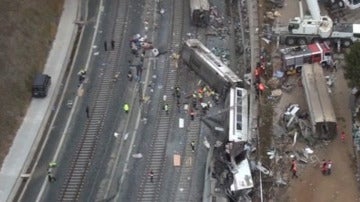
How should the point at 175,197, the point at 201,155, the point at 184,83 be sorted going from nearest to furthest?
the point at 175,197 < the point at 201,155 < the point at 184,83

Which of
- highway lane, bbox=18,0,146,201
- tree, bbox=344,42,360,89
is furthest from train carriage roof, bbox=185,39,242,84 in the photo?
tree, bbox=344,42,360,89

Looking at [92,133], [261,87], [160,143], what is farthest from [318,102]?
[92,133]

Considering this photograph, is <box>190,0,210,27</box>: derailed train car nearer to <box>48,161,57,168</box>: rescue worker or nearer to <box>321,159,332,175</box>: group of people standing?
<box>321,159,332,175</box>: group of people standing

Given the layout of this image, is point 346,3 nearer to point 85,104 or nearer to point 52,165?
point 85,104

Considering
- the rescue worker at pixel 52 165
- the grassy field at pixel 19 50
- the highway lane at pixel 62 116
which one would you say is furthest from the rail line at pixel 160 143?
the grassy field at pixel 19 50

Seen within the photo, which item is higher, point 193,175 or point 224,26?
point 224,26

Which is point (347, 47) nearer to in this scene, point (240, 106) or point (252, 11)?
point (252, 11)

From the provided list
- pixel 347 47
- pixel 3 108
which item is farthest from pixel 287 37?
pixel 3 108
